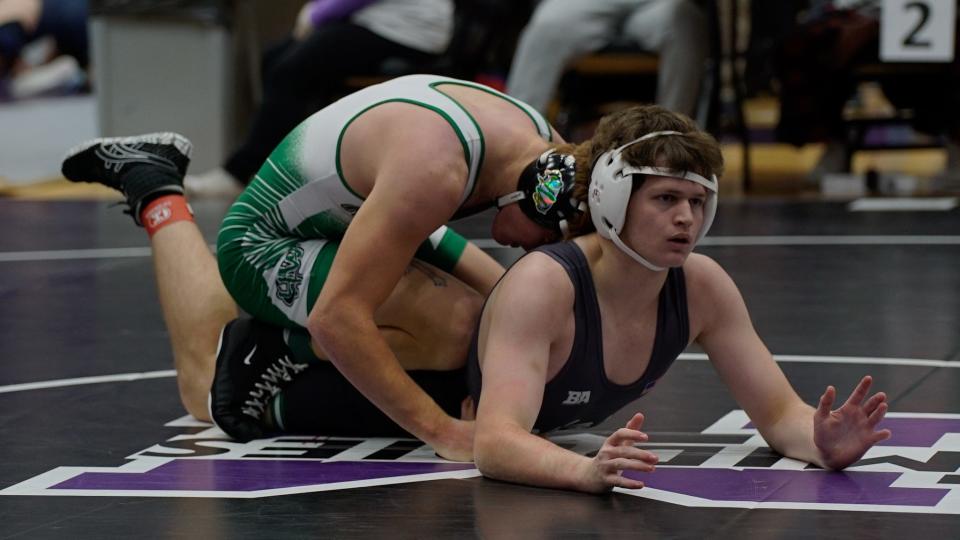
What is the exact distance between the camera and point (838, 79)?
27.2 feet

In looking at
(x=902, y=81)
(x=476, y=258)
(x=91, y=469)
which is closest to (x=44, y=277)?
(x=476, y=258)

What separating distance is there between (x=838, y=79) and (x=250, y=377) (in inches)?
201

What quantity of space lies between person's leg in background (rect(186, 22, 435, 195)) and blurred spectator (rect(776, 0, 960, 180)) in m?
1.70

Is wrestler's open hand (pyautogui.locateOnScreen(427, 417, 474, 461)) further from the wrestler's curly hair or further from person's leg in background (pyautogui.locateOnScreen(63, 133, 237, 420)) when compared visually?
person's leg in background (pyautogui.locateOnScreen(63, 133, 237, 420))

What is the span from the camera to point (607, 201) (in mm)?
3178

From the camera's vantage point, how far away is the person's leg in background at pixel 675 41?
8305mm

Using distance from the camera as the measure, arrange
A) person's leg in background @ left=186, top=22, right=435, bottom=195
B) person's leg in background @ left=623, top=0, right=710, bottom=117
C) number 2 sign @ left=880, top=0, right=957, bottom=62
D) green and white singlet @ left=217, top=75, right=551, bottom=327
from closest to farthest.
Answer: green and white singlet @ left=217, top=75, right=551, bottom=327 < number 2 sign @ left=880, top=0, right=957, bottom=62 < person's leg in background @ left=623, top=0, right=710, bottom=117 < person's leg in background @ left=186, top=22, right=435, bottom=195

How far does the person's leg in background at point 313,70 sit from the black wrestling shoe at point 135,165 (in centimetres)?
382

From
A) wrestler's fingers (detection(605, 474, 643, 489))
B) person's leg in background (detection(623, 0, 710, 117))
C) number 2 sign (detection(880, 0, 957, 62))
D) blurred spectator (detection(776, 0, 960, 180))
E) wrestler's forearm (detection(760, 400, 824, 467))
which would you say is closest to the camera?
wrestler's fingers (detection(605, 474, 643, 489))

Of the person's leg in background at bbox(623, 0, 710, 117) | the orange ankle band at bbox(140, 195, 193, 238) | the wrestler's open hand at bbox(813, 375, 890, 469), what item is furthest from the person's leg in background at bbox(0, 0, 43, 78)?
the wrestler's open hand at bbox(813, 375, 890, 469)

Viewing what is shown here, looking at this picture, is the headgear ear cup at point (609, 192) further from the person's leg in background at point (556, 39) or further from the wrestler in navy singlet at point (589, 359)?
the person's leg in background at point (556, 39)

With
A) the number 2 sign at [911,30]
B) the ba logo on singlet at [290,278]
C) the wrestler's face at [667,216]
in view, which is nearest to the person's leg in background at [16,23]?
the number 2 sign at [911,30]

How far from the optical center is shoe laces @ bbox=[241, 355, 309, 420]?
374 cm

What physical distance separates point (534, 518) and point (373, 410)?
82 cm
